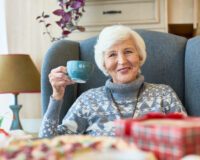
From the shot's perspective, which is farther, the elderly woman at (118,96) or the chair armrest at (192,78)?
the chair armrest at (192,78)

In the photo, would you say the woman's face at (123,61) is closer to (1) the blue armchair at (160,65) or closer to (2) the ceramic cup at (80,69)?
(1) the blue armchair at (160,65)

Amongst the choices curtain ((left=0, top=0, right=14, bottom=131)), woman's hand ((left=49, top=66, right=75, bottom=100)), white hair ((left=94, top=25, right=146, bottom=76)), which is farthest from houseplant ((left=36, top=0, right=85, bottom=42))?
woman's hand ((left=49, top=66, right=75, bottom=100))

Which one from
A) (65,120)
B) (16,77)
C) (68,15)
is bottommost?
(65,120)

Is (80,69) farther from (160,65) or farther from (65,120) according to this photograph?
(160,65)

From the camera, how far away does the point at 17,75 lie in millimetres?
1974

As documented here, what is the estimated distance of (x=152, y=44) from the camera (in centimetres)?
176

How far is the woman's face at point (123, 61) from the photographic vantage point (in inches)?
60.6

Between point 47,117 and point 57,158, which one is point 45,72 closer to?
point 47,117

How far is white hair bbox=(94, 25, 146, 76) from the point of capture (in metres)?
1.56

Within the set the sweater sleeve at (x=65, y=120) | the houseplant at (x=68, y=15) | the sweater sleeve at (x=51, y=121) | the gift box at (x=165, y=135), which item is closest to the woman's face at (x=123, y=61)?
the sweater sleeve at (x=65, y=120)

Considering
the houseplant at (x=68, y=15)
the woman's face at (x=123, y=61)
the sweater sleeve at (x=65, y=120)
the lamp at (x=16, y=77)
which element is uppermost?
the houseplant at (x=68, y=15)

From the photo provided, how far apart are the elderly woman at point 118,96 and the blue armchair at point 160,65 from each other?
14 centimetres

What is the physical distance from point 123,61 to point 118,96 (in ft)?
0.50

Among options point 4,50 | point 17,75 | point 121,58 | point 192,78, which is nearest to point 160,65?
point 192,78
